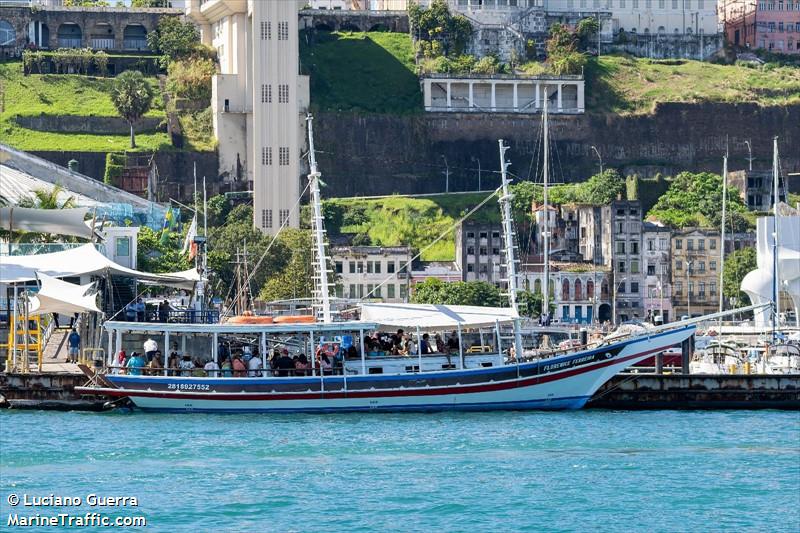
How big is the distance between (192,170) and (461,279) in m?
21.9

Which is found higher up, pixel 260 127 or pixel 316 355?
pixel 260 127

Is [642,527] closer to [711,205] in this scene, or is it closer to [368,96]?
[711,205]

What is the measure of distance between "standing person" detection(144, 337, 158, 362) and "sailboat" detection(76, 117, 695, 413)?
426mm

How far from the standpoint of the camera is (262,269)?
401 feet

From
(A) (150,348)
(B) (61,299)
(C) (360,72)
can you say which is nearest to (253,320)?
(A) (150,348)

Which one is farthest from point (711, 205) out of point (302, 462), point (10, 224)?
point (302, 462)

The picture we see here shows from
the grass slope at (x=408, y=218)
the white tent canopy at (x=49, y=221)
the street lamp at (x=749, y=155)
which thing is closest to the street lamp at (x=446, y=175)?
the grass slope at (x=408, y=218)

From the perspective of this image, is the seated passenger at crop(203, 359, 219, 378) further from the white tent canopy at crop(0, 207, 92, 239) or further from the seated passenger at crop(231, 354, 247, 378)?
the white tent canopy at crop(0, 207, 92, 239)

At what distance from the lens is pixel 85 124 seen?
15250cm

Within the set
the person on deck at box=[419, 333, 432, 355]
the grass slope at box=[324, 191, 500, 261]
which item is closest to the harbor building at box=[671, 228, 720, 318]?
the grass slope at box=[324, 191, 500, 261]

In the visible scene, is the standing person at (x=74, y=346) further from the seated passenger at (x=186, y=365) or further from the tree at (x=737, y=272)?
the tree at (x=737, y=272)

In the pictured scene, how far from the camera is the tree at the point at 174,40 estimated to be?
6225 inches

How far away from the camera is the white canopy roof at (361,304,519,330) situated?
7369 cm

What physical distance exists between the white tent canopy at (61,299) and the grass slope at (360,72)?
80560 mm
